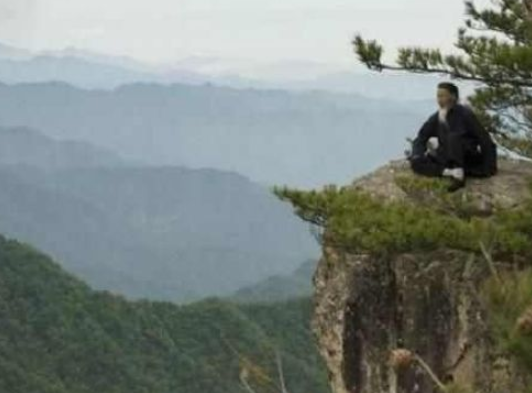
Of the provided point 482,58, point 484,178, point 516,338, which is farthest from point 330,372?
point 516,338

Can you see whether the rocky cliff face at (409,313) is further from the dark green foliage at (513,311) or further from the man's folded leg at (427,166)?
the dark green foliage at (513,311)

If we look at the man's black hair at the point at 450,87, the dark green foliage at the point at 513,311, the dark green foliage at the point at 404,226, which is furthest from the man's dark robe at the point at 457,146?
the dark green foliage at the point at 513,311

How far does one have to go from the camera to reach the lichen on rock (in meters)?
10.2

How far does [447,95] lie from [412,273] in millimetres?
2254

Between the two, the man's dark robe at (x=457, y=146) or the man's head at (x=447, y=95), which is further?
the man's dark robe at (x=457, y=146)

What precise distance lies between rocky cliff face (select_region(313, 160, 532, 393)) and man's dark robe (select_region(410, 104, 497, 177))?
0.27m

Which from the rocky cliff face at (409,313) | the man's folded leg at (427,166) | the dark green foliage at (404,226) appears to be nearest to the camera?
the dark green foliage at (404,226)

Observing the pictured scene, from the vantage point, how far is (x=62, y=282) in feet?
381

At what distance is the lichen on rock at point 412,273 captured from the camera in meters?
10.2

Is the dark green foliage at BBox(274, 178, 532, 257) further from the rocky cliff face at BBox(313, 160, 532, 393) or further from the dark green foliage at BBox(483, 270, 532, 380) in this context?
the dark green foliage at BBox(483, 270, 532, 380)

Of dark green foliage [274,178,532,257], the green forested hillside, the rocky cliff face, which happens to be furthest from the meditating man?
the green forested hillside

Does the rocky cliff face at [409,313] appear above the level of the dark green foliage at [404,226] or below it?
below

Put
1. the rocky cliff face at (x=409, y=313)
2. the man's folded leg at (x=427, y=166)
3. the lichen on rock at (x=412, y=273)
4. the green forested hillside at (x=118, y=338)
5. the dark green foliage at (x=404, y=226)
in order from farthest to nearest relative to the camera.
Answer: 1. the green forested hillside at (x=118, y=338)
2. the man's folded leg at (x=427, y=166)
3. the rocky cliff face at (x=409, y=313)
4. the lichen on rock at (x=412, y=273)
5. the dark green foliage at (x=404, y=226)

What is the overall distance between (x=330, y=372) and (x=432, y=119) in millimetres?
3675
